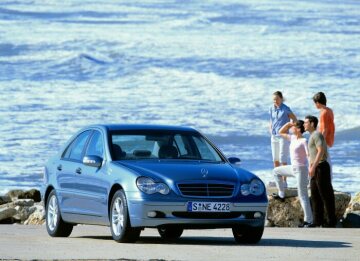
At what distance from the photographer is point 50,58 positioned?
196 ft

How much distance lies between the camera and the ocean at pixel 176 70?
40.3 metres

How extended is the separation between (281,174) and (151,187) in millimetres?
5416

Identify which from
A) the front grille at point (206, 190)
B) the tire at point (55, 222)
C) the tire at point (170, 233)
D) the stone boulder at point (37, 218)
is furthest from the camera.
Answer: the stone boulder at point (37, 218)

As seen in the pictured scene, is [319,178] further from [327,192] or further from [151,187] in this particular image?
[151,187]

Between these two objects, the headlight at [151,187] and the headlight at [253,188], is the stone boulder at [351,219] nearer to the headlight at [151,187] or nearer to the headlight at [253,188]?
the headlight at [253,188]

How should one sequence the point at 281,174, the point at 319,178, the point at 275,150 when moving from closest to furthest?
the point at 319,178, the point at 281,174, the point at 275,150

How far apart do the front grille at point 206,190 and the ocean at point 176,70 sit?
14.1 m

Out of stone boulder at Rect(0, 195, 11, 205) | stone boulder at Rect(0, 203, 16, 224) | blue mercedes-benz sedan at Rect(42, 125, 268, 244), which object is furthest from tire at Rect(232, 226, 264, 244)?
stone boulder at Rect(0, 195, 11, 205)

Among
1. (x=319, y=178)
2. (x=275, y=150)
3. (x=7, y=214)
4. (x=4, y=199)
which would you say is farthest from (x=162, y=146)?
(x=4, y=199)

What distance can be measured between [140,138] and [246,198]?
163cm

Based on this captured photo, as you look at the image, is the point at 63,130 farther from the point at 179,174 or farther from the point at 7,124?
the point at 179,174

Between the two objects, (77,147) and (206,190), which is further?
(77,147)

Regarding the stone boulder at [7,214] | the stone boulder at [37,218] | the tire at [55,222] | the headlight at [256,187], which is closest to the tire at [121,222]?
the headlight at [256,187]

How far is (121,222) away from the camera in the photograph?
13.9 meters
